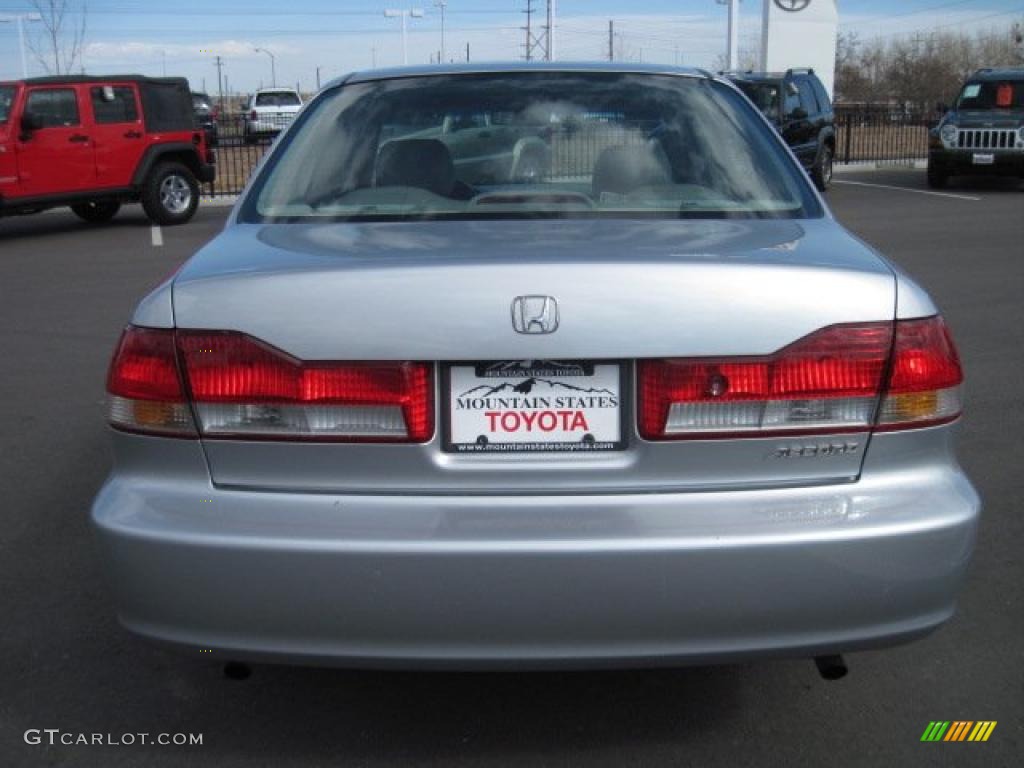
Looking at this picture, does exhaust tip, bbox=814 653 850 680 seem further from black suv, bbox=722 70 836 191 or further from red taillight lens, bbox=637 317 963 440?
black suv, bbox=722 70 836 191

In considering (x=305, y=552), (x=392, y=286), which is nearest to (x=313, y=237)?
(x=392, y=286)

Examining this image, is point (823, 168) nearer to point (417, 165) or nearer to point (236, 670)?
point (417, 165)

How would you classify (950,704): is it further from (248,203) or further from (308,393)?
(248,203)

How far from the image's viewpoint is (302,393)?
2480mm

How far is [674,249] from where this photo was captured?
2.59m

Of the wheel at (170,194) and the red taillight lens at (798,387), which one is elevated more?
the red taillight lens at (798,387)

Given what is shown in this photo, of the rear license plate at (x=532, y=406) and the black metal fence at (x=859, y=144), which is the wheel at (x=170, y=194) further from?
the rear license plate at (x=532, y=406)

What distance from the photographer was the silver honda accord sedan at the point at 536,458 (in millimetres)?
2398

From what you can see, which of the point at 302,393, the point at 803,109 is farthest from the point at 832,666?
the point at 803,109

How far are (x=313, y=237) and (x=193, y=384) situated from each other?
0.53 metres

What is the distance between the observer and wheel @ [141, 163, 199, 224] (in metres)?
15.5

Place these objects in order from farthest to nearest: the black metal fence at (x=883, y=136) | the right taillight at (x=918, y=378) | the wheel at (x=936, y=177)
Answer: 1. the black metal fence at (x=883, y=136)
2. the wheel at (x=936, y=177)
3. the right taillight at (x=918, y=378)

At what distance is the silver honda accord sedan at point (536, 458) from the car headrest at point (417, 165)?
795 mm

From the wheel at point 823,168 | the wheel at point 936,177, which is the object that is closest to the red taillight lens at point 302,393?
the wheel at point 823,168
